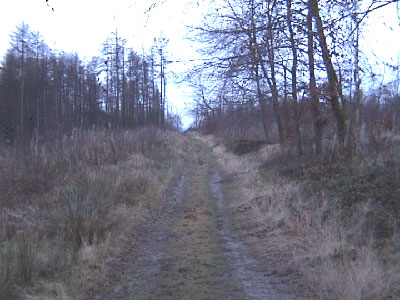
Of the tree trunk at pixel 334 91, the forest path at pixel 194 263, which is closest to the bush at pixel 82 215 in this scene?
the forest path at pixel 194 263

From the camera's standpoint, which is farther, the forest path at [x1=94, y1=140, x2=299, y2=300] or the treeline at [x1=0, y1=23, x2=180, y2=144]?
the treeline at [x1=0, y1=23, x2=180, y2=144]

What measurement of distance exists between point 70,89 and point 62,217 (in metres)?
59.0

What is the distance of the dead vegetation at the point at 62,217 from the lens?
19.9 ft

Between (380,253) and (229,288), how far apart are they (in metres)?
2.34

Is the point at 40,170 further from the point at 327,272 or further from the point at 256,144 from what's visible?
the point at 256,144

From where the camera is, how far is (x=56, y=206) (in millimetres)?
9422

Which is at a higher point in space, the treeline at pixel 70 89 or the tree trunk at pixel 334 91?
the treeline at pixel 70 89

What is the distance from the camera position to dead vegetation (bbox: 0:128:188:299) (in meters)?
6.05

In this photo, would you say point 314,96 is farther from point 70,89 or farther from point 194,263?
point 70,89

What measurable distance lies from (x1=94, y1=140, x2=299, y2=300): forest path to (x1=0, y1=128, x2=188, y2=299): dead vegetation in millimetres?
478

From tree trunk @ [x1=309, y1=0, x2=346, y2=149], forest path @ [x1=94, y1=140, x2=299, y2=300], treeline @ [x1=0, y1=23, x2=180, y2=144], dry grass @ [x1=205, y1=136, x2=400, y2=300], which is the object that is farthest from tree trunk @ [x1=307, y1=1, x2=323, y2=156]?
treeline @ [x1=0, y1=23, x2=180, y2=144]

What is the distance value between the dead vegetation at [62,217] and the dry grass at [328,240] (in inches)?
114

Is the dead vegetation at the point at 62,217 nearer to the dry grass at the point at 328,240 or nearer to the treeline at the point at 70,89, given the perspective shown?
the dry grass at the point at 328,240

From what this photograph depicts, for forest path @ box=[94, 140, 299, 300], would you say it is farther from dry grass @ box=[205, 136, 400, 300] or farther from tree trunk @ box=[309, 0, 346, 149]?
tree trunk @ box=[309, 0, 346, 149]
